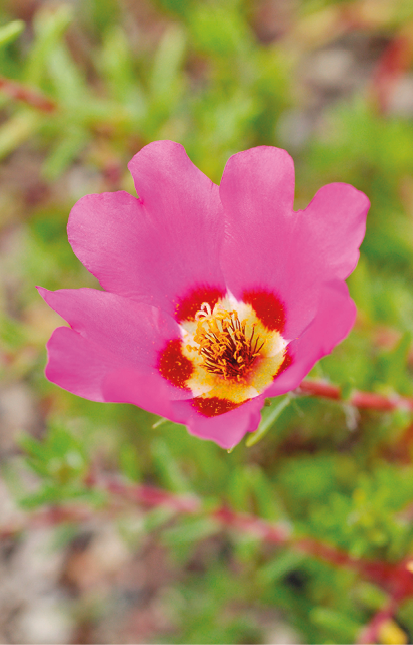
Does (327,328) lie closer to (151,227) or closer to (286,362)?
(286,362)

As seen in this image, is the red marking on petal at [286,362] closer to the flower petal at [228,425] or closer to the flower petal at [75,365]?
the flower petal at [228,425]

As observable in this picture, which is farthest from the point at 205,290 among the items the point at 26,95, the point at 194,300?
the point at 26,95

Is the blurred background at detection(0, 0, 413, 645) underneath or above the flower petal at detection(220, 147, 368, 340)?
underneath

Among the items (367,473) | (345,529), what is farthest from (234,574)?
(345,529)

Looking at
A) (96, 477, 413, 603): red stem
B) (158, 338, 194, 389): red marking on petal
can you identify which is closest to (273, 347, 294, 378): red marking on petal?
(158, 338, 194, 389): red marking on petal

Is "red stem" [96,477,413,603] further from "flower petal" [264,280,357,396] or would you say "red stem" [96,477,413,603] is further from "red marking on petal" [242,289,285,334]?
"flower petal" [264,280,357,396]

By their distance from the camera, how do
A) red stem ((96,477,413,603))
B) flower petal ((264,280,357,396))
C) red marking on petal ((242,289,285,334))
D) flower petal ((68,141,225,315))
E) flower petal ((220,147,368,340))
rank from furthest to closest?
red stem ((96,477,413,603)) < red marking on petal ((242,289,285,334)) < flower petal ((68,141,225,315)) < flower petal ((220,147,368,340)) < flower petal ((264,280,357,396))

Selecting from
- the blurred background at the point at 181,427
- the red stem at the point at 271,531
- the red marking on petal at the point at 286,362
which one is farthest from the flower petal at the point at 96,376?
the red stem at the point at 271,531
